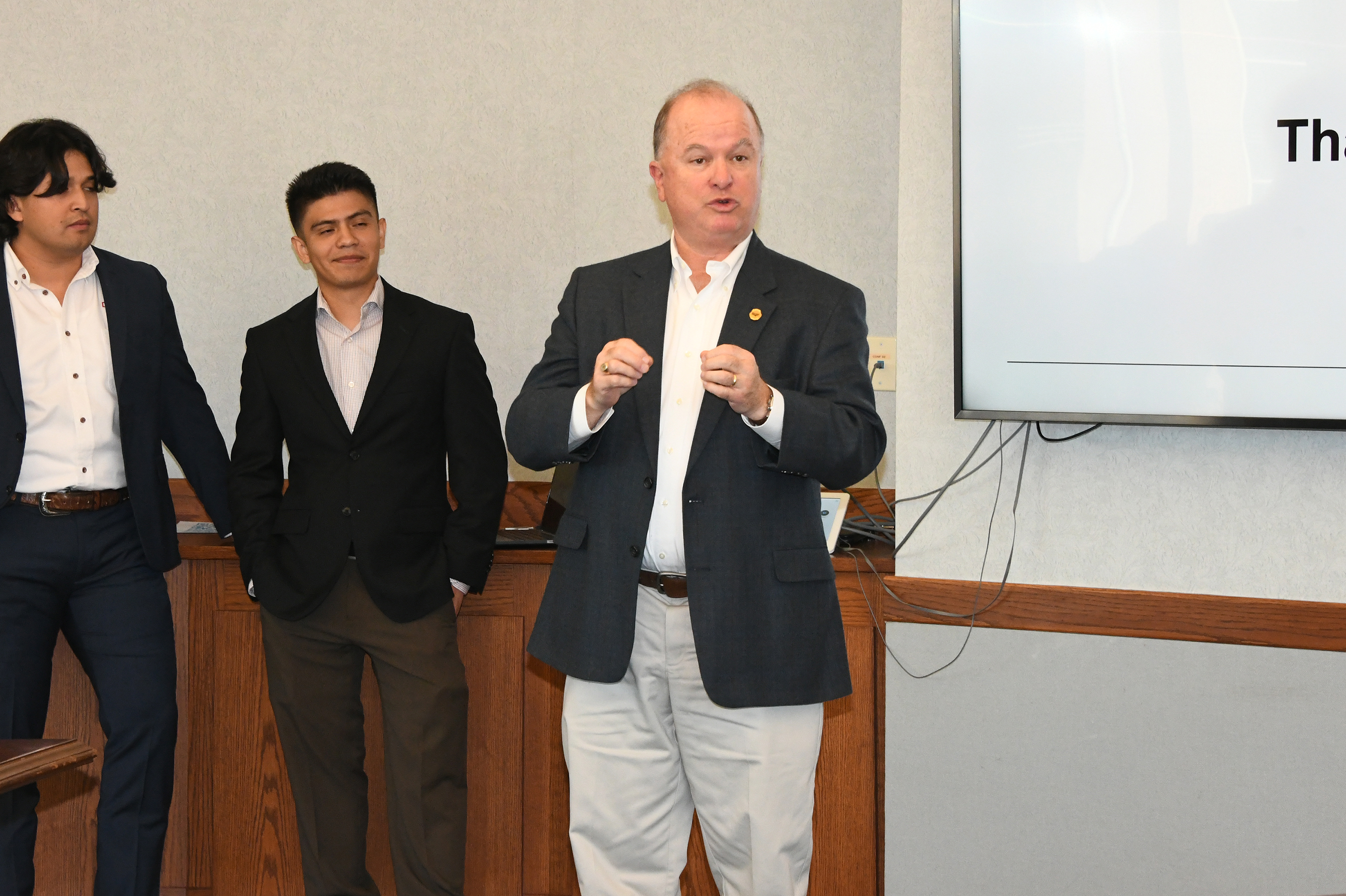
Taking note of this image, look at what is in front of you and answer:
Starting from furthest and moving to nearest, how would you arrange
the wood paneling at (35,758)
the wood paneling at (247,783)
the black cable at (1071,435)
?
the wood paneling at (247,783), the black cable at (1071,435), the wood paneling at (35,758)

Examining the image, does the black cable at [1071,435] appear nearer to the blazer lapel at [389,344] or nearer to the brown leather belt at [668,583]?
the brown leather belt at [668,583]

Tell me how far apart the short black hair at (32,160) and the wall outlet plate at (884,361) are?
1.99 meters

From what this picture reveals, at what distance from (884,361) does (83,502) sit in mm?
1997

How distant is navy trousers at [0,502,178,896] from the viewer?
2.31 metres

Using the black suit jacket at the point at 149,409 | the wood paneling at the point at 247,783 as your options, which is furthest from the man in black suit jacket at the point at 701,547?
the wood paneling at the point at 247,783

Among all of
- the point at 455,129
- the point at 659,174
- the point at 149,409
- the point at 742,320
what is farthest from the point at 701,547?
the point at 455,129

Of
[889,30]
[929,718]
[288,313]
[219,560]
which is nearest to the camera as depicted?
[929,718]

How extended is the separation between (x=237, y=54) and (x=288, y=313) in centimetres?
113

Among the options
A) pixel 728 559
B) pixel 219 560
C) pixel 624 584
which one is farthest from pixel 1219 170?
pixel 219 560

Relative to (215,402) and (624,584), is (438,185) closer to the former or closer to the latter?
(215,402)

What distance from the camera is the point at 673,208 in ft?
6.00

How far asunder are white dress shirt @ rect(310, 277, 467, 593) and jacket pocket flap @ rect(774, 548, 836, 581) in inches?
37.6

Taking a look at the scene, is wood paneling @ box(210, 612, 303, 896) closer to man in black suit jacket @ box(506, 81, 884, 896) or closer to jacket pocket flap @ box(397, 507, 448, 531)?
jacket pocket flap @ box(397, 507, 448, 531)

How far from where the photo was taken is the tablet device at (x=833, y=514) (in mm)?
2398
